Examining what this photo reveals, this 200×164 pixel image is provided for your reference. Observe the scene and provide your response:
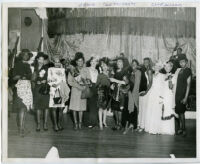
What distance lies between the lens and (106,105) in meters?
1.35

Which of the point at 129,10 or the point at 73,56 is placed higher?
the point at 129,10

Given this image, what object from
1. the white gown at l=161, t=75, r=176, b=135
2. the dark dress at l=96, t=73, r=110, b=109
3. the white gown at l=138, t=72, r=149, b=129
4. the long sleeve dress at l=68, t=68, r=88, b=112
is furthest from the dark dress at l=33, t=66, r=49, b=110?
the white gown at l=161, t=75, r=176, b=135

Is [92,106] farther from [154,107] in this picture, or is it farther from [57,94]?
[154,107]

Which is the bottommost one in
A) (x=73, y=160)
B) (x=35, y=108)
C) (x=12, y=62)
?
(x=73, y=160)

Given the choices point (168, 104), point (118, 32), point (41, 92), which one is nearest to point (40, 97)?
point (41, 92)

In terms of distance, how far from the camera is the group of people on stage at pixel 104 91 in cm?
135

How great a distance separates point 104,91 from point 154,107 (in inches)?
10.4

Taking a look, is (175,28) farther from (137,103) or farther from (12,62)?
(12,62)

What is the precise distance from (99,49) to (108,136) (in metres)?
0.44

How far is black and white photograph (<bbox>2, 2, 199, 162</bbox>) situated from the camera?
1.35 m

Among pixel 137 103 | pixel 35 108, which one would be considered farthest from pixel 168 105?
pixel 35 108

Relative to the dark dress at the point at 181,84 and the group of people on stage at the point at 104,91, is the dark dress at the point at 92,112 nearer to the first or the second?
the group of people on stage at the point at 104,91

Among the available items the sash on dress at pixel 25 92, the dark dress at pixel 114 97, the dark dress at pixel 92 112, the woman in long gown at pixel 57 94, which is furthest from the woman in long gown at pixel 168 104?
the sash on dress at pixel 25 92

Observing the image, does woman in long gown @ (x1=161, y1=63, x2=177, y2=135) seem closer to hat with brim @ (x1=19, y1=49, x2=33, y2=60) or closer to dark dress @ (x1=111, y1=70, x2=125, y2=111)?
dark dress @ (x1=111, y1=70, x2=125, y2=111)
